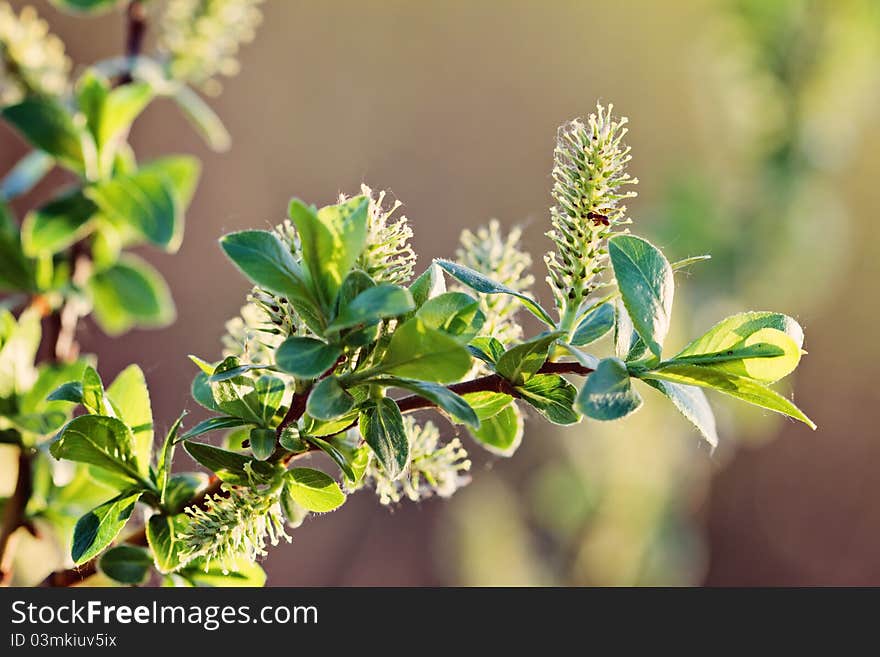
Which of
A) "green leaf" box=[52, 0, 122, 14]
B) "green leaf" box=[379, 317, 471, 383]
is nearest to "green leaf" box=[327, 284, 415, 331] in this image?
"green leaf" box=[379, 317, 471, 383]

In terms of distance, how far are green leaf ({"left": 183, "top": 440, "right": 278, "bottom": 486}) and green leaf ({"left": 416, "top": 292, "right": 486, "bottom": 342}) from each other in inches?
2.8

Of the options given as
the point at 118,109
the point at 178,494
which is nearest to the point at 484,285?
the point at 178,494

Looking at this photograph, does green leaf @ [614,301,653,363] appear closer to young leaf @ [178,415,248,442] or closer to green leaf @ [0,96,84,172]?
young leaf @ [178,415,248,442]

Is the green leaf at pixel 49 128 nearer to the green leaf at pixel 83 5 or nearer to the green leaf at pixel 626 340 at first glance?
the green leaf at pixel 83 5

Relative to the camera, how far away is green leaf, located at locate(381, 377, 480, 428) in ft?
0.81

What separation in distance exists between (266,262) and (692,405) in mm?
129

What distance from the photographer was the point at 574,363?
11.1 inches

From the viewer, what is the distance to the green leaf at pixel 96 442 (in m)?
0.29

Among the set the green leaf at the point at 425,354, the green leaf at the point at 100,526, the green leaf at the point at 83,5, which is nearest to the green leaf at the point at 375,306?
the green leaf at the point at 425,354

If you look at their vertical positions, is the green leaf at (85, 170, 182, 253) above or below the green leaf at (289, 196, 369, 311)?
above

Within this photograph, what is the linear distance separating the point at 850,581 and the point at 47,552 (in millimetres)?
2354

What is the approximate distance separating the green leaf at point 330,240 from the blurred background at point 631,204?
941 millimetres
